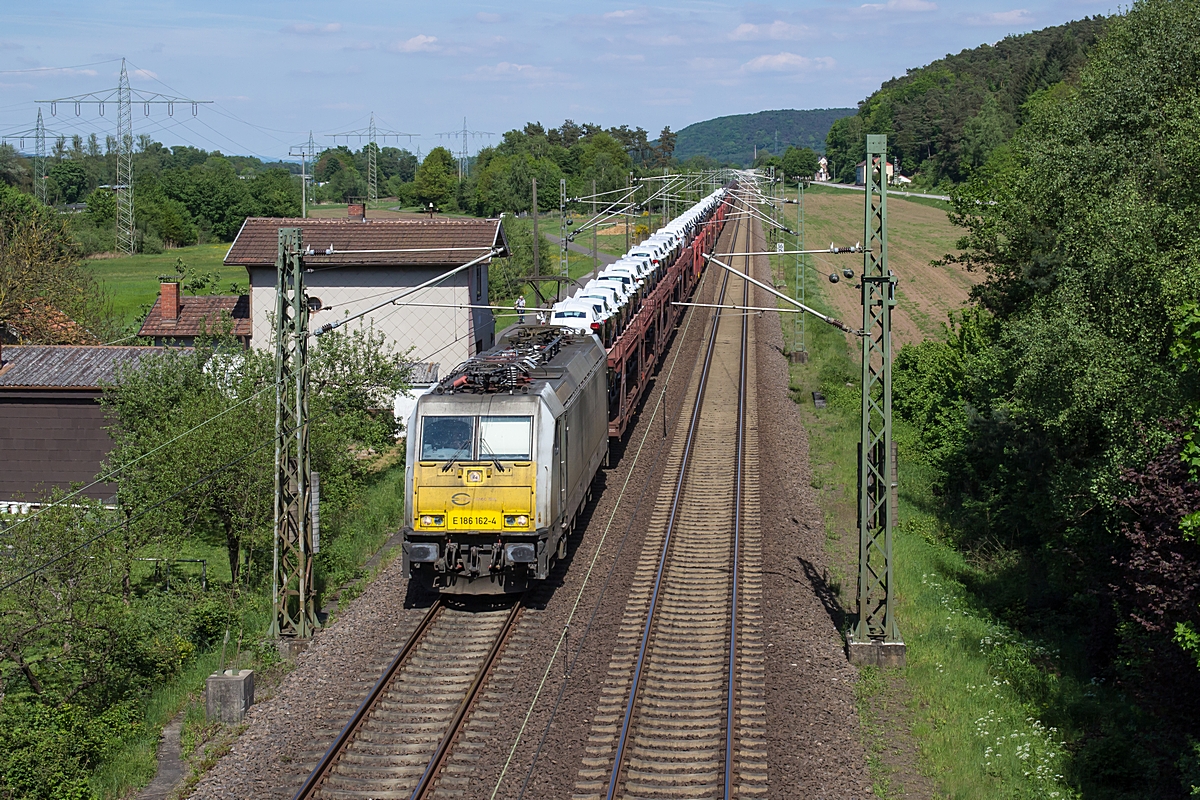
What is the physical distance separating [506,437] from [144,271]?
83.4 meters

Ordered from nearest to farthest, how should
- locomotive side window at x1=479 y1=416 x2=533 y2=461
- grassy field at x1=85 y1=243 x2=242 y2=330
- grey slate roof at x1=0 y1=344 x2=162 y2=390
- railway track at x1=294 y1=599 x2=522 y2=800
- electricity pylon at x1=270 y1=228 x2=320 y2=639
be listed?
1. railway track at x1=294 y1=599 x2=522 y2=800
2. electricity pylon at x1=270 y1=228 x2=320 y2=639
3. locomotive side window at x1=479 y1=416 x2=533 y2=461
4. grey slate roof at x1=0 y1=344 x2=162 y2=390
5. grassy field at x1=85 y1=243 x2=242 y2=330

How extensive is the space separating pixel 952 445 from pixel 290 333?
20.9m

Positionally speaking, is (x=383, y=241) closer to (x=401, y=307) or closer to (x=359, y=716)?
(x=401, y=307)

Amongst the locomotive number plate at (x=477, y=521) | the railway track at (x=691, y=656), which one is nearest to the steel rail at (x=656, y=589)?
the railway track at (x=691, y=656)

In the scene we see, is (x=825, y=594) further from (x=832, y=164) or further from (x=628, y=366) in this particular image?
(x=832, y=164)

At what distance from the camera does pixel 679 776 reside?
1218cm

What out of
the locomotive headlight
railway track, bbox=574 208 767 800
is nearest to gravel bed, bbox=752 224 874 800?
railway track, bbox=574 208 767 800

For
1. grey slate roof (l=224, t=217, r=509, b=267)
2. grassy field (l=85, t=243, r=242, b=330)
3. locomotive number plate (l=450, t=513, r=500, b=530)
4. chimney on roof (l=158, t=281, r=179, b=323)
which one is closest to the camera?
locomotive number plate (l=450, t=513, r=500, b=530)

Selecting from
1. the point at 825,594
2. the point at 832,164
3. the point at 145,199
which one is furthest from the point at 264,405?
the point at 832,164

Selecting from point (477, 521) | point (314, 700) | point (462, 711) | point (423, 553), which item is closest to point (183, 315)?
point (423, 553)

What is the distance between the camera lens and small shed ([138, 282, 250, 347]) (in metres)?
38.6

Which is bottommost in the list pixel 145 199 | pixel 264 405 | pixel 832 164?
pixel 264 405

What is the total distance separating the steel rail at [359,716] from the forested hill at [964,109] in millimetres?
86047

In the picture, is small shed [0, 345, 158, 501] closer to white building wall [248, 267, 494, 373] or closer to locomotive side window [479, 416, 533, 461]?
white building wall [248, 267, 494, 373]
